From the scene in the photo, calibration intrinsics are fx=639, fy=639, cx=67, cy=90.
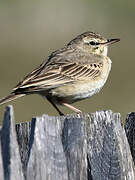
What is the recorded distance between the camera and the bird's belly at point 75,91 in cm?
859

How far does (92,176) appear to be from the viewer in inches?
211

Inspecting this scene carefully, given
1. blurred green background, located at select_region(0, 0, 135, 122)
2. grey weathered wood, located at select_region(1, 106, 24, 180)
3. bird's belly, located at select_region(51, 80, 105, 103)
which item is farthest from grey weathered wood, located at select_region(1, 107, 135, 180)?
blurred green background, located at select_region(0, 0, 135, 122)

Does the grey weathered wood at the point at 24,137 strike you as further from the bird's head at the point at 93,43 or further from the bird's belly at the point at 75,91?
the bird's head at the point at 93,43

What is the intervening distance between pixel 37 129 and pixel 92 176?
2.14ft

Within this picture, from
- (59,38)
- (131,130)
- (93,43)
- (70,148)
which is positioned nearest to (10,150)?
(70,148)

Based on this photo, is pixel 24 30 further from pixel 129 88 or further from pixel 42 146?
pixel 42 146

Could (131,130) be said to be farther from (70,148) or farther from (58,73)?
(58,73)

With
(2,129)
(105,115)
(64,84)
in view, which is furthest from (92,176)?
(64,84)

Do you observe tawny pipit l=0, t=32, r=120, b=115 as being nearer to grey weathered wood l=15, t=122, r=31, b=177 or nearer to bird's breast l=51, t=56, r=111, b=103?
bird's breast l=51, t=56, r=111, b=103

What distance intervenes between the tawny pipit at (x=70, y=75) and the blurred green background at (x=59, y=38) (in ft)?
13.8

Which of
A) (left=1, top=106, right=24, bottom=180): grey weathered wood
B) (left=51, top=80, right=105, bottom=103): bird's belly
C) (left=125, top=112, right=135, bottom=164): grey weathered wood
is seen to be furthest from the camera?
(left=51, top=80, right=105, bottom=103): bird's belly

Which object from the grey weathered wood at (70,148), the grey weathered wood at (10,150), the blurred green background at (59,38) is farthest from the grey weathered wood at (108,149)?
the blurred green background at (59,38)

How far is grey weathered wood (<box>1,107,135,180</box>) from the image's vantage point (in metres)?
5.14

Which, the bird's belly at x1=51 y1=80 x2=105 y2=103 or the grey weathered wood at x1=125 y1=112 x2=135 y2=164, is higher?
the bird's belly at x1=51 y1=80 x2=105 y2=103
